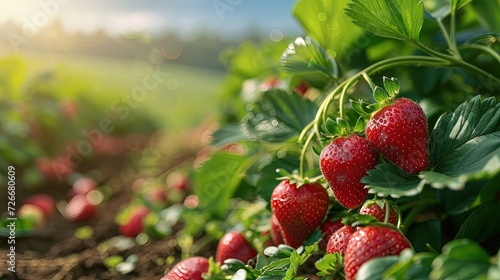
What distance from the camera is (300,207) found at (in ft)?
3.30

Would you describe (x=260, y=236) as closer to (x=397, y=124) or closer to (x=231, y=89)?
(x=397, y=124)

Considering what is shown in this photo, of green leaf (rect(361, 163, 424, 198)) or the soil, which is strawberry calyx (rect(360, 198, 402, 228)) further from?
the soil

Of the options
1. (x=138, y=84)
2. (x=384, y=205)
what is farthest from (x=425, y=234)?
(x=138, y=84)

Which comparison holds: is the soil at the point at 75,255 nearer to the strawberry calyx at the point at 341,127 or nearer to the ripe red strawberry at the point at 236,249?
the ripe red strawberry at the point at 236,249

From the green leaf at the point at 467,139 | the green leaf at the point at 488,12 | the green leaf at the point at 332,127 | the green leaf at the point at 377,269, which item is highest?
the green leaf at the point at 332,127

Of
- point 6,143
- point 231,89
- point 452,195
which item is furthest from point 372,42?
point 6,143

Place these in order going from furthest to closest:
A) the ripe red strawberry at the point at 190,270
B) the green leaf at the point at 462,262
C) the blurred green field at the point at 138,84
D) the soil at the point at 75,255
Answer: the blurred green field at the point at 138,84 → the soil at the point at 75,255 → the ripe red strawberry at the point at 190,270 → the green leaf at the point at 462,262

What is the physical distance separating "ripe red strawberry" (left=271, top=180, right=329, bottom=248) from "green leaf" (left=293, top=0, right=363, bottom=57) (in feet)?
1.48

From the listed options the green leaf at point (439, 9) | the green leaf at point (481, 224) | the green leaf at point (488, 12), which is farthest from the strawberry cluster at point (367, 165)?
the green leaf at point (488, 12)

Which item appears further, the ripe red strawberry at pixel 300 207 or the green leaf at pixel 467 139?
the ripe red strawberry at pixel 300 207

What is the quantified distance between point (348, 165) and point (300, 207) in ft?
0.47

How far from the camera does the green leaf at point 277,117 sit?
1.20 metres

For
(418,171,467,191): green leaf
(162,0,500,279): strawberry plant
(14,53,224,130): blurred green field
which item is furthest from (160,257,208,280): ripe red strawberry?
(14,53,224,130): blurred green field

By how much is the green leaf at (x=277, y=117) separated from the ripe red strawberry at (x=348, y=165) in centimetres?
27
